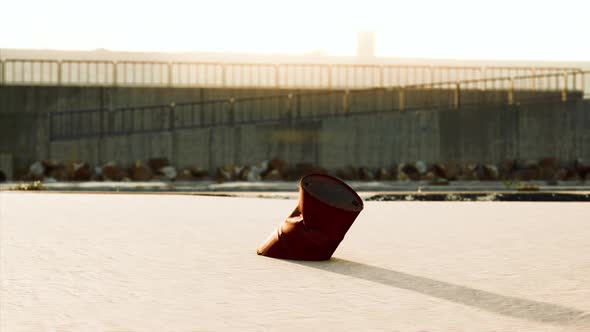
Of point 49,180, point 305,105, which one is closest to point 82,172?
point 49,180

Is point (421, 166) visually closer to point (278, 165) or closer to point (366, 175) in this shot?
point (366, 175)

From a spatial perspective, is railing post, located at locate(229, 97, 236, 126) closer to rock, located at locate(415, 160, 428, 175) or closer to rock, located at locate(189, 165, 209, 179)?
rock, located at locate(189, 165, 209, 179)

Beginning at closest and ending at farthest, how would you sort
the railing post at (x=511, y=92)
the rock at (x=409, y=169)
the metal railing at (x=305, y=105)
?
the rock at (x=409, y=169), the metal railing at (x=305, y=105), the railing post at (x=511, y=92)

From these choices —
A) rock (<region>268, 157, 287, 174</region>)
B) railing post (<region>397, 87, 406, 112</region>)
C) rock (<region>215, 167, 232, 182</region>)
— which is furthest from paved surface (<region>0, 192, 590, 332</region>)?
railing post (<region>397, 87, 406, 112</region>)

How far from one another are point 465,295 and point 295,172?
2494 centimetres

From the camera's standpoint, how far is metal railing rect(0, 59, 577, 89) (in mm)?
34125

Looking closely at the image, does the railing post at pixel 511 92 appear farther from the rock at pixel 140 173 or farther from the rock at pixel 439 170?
the rock at pixel 140 173

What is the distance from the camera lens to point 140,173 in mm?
31938

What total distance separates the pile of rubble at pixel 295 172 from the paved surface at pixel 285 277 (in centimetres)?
1654

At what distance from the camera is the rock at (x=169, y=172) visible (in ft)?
105

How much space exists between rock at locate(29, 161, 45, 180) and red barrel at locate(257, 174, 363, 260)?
23990 mm

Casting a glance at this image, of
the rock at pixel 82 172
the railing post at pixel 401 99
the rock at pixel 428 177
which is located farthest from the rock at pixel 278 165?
the rock at pixel 82 172

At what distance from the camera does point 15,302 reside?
7.12 metres

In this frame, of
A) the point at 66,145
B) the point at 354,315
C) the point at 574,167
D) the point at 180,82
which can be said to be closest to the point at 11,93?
the point at 66,145
